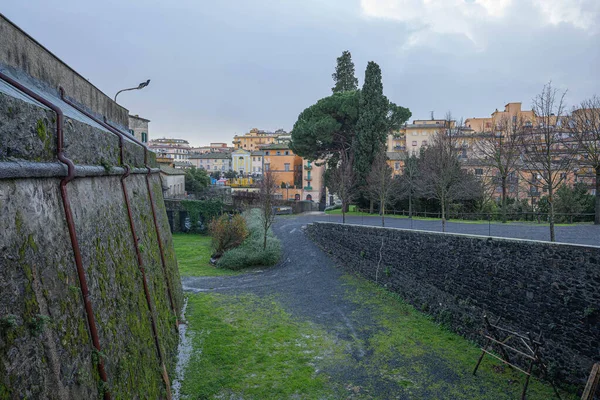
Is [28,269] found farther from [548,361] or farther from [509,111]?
[509,111]

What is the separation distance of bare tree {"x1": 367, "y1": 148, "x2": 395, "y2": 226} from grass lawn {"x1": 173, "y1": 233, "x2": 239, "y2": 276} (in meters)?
12.8

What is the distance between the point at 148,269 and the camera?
827 centimetres

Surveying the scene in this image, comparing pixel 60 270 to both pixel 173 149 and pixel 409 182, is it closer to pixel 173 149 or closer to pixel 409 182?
pixel 409 182

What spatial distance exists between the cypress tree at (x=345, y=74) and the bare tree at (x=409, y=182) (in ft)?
56.5

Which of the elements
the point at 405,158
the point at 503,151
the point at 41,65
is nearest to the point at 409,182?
the point at 405,158

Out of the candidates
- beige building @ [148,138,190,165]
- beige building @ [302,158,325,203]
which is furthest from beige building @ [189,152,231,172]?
beige building @ [302,158,325,203]

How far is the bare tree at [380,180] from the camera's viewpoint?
29156 millimetres

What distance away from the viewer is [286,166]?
2574 inches

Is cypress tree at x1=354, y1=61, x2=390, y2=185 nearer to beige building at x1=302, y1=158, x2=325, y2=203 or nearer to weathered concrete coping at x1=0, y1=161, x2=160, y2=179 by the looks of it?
beige building at x1=302, y1=158, x2=325, y2=203

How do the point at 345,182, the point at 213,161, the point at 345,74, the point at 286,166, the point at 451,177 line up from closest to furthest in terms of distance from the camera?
the point at 451,177 → the point at 345,182 → the point at 345,74 → the point at 286,166 → the point at 213,161

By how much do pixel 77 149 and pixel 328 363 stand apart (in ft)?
28.5

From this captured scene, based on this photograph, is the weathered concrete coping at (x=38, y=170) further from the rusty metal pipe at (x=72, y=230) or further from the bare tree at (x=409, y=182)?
the bare tree at (x=409, y=182)

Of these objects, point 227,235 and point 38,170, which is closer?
point 38,170

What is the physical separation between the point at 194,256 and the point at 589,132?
2457 cm
